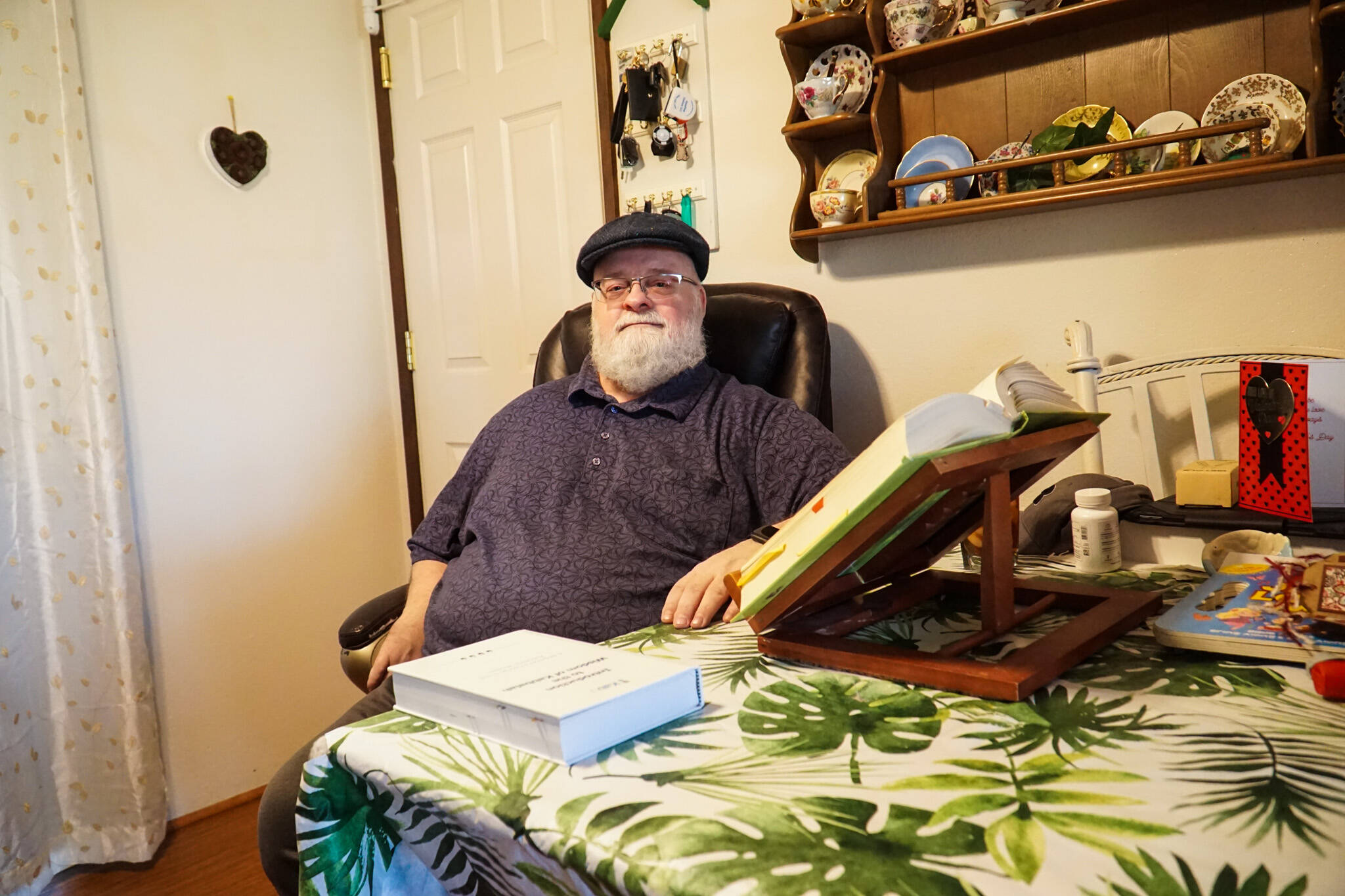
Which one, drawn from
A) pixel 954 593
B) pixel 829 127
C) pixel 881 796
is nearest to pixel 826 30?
pixel 829 127

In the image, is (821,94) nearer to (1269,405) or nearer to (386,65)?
(1269,405)

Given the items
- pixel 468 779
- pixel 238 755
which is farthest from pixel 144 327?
pixel 468 779

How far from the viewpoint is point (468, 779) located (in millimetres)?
710

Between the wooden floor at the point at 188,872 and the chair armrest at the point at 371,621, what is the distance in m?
0.81

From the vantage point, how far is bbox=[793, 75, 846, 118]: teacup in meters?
1.86

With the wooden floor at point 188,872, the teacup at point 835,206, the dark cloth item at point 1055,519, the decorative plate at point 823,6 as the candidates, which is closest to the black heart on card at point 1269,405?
the dark cloth item at point 1055,519

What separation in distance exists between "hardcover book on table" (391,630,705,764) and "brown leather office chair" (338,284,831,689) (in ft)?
2.85

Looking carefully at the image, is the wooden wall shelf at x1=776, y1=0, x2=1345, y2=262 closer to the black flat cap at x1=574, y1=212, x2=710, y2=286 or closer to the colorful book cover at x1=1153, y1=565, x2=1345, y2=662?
the black flat cap at x1=574, y1=212, x2=710, y2=286

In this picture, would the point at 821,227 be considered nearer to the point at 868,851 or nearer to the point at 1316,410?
the point at 1316,410

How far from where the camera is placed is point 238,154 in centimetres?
252

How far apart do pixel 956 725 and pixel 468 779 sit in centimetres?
37

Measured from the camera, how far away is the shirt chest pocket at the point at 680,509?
5.14 feet

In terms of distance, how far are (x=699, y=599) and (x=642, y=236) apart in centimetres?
84

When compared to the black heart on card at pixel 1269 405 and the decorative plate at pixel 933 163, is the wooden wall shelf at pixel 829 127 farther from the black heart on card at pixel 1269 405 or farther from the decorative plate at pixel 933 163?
the black heart on card at pixel 1269 405
